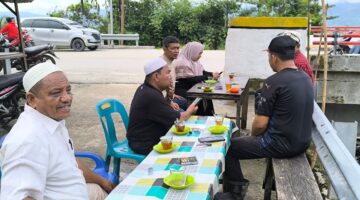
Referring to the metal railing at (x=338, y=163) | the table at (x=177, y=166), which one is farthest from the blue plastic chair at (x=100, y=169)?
the metal railing at (x=338, y=163)

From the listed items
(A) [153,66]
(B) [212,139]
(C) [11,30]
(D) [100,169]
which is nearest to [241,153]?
(B) [212,139]

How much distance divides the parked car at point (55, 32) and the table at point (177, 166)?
1476 centimetres

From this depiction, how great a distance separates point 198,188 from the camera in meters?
2.09

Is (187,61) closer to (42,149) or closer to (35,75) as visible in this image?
(35,75)

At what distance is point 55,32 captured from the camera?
54.6ft

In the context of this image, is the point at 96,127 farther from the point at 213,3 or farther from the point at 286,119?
the point at 213,3

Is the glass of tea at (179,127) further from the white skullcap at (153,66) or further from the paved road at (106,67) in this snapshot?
the paved road at (106,67)

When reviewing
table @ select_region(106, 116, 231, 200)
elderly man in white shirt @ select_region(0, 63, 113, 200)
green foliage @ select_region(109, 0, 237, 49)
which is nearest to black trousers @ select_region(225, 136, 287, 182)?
table @ select_region(106, 116, 231, 200)

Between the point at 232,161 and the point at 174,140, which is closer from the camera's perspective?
the point at 174,140

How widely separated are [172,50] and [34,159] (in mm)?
3544

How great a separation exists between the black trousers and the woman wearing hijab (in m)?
1.96

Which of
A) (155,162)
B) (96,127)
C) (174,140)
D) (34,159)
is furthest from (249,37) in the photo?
(34,159)

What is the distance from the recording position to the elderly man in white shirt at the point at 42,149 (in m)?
1.67

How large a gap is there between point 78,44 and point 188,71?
41.8 ft
